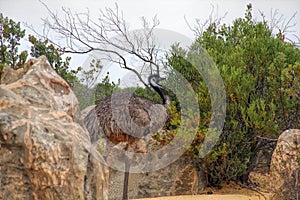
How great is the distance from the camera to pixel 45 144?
194 cm

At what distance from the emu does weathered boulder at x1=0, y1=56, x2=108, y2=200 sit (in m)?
2.51

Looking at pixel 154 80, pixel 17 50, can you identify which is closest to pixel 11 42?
pixel 17 50

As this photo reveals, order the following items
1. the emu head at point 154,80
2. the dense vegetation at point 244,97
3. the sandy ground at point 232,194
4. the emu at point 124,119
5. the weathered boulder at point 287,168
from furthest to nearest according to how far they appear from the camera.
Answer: the emu head at point 154,80
the dense vegetation at point 244,97
the sandy ground at point 232,194
the emu at point 124,119
the weathered boulder at point 287,168

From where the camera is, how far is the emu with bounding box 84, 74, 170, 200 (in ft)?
15.4

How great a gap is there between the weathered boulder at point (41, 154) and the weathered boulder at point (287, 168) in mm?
2455

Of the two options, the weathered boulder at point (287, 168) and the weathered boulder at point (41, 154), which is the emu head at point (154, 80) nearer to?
the weathered boulder at point (287, 168)

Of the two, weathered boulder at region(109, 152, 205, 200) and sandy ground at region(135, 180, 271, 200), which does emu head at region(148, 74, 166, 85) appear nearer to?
weathered boulder at region(109, 152, 205, 200)

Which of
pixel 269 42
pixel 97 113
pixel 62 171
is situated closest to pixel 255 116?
pixel 269 42

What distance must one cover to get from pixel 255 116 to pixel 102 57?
4.20 meters

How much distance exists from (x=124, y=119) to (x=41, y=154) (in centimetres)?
282

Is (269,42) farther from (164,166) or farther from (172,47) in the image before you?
(164,166)

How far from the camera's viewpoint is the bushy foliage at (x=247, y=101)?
559cm

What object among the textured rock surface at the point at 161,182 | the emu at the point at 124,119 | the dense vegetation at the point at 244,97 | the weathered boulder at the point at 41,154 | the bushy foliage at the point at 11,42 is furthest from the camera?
the bushy foliage at the point at 11,42

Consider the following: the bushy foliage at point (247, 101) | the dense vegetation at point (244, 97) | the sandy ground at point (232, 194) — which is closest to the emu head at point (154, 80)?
the dense vegetation at point (244, 97)
